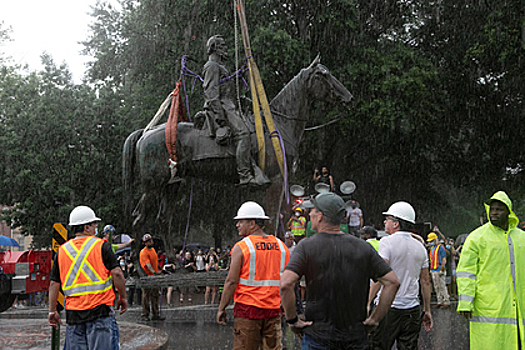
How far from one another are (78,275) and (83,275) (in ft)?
0.16

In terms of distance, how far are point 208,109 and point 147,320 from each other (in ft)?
17.4

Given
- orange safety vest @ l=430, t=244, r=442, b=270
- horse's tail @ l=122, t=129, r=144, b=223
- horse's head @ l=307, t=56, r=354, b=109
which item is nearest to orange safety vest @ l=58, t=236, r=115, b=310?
horse's head @ l=307, t=56, r=354, b=109

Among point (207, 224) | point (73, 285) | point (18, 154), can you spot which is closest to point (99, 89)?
point (18, 154)

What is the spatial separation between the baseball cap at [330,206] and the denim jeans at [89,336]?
8.41 feet

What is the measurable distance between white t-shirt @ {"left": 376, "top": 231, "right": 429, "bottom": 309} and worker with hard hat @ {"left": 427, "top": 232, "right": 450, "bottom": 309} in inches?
392

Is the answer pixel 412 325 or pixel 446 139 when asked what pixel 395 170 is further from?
pixel 412 325

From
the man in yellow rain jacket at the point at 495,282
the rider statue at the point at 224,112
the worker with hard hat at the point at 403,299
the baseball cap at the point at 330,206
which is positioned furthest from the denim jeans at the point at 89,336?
the rider statue at the point at 224,112

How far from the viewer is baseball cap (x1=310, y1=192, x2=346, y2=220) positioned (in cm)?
416

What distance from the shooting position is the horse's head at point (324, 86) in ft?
36.7

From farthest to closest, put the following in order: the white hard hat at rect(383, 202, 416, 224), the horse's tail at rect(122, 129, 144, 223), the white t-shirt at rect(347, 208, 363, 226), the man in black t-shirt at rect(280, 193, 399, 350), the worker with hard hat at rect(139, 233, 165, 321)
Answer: the white t-shirt at rect(347, 208, 363, 226)
the horse's tail at rect(122, 129, 144, 223)
the worker with hard hat at rect(139, 233, 165, 321)
the white hard hat at rect(383, 202, 416, 224)
the man in black t-shirt at rect(280, 193, 399, 350)

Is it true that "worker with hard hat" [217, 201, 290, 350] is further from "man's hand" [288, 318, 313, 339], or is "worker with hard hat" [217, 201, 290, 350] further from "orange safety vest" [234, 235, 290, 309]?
"man's hand" [288, 318, 313, 339]

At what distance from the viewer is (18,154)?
1035 inches

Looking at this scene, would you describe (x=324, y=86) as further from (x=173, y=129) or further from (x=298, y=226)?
(x=298, y=226)

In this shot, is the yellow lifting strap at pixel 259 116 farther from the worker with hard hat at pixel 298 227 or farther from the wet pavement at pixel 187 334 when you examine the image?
the worker with hard hat at pixel 298 227
